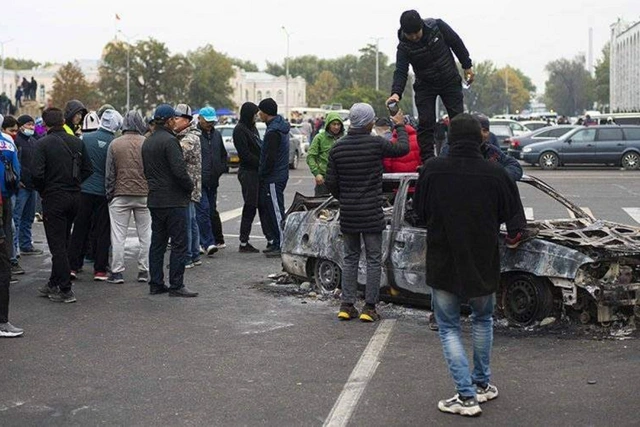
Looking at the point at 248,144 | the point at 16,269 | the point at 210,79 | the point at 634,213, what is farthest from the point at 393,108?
the point at 210,79

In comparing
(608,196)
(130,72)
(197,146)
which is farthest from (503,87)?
(197,146)

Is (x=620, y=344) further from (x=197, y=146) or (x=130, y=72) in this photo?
(x=130, y=72)

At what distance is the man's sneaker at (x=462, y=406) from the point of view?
6.23 m

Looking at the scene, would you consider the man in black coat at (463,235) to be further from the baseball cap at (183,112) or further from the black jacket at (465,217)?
the baseball cap at (183,112)

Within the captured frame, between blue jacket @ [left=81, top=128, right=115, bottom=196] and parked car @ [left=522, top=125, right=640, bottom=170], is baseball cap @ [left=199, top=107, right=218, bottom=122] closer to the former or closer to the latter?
blue jacket @ [left=81, top=128, right=115, bottom=196]

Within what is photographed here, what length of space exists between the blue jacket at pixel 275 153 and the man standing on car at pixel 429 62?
3617 millimetres

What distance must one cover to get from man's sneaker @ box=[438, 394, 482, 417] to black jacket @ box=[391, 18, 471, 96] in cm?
407

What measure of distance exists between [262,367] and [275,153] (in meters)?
6.23

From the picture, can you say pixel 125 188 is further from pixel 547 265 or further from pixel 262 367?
pixel 547 265

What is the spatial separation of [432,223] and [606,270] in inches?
102

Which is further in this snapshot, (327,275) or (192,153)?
(192,153)

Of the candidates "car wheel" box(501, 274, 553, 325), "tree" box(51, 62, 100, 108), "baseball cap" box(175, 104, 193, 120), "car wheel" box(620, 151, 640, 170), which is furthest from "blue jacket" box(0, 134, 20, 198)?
"tree" box(51, 62, 100, 108)

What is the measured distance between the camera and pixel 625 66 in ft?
398

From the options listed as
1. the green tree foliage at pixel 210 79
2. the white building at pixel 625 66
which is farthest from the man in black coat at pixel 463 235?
the white building at pixel 625 66
